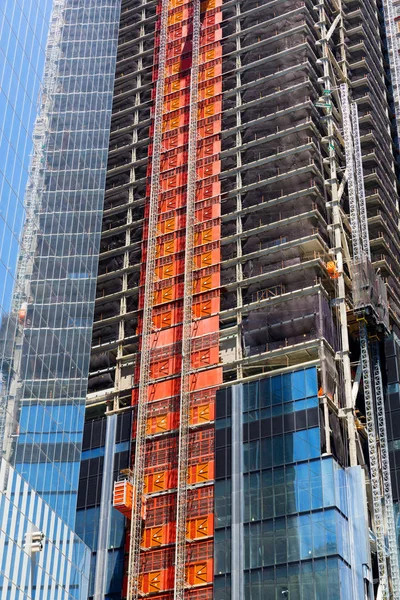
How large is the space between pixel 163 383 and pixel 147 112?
40694mm

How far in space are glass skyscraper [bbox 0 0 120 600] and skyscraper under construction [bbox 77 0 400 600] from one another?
70.1ft

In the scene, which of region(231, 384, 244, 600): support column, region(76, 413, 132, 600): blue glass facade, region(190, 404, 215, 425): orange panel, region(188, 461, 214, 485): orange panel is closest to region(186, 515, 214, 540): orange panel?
region(231, 384, 244, 600): support column

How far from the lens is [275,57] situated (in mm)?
124938

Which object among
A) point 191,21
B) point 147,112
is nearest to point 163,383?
point 147,112

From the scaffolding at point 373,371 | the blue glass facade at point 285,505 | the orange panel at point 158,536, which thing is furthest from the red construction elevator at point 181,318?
the scaffolding at point 373,371

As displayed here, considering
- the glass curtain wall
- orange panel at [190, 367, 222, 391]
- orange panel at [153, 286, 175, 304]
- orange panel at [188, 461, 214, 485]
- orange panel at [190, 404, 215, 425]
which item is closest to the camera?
the glass curtain wall

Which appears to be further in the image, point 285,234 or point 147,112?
point 147,112

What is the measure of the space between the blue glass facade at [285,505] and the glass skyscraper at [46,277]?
20.0m

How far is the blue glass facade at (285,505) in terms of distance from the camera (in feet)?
295

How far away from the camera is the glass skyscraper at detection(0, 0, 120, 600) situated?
2766 inches

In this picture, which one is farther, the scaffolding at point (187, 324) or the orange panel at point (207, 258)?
the orange panel at point (207, 258)

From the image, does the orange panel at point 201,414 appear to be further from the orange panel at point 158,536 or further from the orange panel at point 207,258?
the orange panel at point 207,258

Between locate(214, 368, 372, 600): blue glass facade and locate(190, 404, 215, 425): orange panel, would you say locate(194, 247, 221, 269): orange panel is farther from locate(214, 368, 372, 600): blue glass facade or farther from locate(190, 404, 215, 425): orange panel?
locate(214, 368, 372, 600): blue glass facade

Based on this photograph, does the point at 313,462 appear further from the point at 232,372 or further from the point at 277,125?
the point at 277,125
